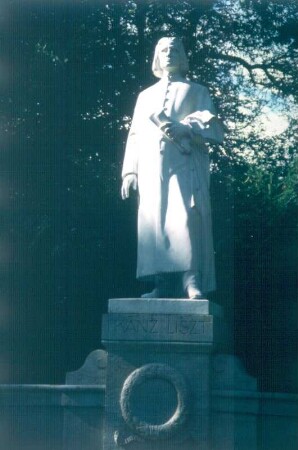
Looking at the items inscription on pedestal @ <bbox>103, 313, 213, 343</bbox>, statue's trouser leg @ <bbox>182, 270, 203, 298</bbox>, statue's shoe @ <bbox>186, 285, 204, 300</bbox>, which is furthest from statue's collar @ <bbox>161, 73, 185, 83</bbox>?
inscription on pedestal @ <bbox>103, 313, 213, 343</bbox>

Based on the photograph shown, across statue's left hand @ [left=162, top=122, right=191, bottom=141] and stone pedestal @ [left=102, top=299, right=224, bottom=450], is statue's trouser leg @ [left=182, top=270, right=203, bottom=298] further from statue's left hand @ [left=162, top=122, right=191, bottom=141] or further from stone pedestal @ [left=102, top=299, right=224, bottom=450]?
statue's left hand @ [left=162, top=122, right=191, bottom=141]

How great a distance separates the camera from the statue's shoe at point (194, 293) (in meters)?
8.74

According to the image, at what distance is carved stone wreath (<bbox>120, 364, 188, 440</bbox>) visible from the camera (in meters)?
8.41

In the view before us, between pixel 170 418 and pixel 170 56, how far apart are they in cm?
341

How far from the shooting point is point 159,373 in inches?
336

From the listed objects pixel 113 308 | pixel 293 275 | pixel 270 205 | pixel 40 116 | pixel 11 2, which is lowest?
pixel 113 308

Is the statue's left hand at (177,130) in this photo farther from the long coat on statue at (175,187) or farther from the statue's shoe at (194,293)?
the statue's shoe at (194,293)

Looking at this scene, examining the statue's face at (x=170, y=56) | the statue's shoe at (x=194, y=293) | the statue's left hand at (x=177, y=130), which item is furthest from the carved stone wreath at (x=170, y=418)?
the statue's face at (x=170, y=56)

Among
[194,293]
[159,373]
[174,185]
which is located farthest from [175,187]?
[159,373]

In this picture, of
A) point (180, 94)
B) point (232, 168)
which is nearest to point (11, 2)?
point (232, 168)

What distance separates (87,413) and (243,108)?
7.59 metres

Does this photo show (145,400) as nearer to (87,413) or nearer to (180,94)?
(87,413)

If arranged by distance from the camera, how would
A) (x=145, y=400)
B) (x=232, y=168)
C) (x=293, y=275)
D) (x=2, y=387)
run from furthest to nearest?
1. (x=232, y=168)
2. (x=293, y=275)
3. (x=2, y=387)
4. (x=145, y=400)

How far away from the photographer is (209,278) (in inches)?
356
